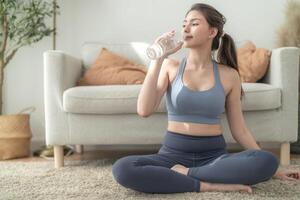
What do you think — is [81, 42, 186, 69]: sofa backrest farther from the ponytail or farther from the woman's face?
the woman's face

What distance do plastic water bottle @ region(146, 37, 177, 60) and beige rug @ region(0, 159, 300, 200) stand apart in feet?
1.62

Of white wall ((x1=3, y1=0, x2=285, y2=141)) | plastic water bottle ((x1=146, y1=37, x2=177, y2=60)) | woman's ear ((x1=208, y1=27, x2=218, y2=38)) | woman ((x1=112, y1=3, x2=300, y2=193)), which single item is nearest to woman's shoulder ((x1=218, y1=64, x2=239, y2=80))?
woman ((x1=112, y1=3, x2=300, y2=193))

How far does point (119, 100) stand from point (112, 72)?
1.53 feet

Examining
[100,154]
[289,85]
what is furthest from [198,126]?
[100,154]

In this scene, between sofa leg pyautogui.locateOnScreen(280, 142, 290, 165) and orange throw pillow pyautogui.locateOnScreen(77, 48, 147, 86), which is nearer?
sofa leg pyautogui.locateOnScreen(280, 142, 290, 165)

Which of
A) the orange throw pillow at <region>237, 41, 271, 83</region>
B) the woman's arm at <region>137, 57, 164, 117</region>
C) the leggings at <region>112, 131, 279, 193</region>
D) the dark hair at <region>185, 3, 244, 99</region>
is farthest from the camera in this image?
the orange throw pillow at <region>237, 41, 271, 83</region>

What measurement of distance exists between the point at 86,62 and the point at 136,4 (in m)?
0.61

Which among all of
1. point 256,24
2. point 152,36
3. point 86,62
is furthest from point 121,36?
point 256,24

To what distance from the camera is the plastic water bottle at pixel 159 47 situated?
143 cm

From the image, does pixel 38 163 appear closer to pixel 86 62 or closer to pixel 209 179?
pixel 86 62

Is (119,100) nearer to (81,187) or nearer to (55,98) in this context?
(55,98)

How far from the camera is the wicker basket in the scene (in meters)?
2.37

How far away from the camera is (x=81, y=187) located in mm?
1571

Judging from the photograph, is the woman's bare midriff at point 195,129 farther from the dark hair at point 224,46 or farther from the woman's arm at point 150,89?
the dark hair at point 224,46
